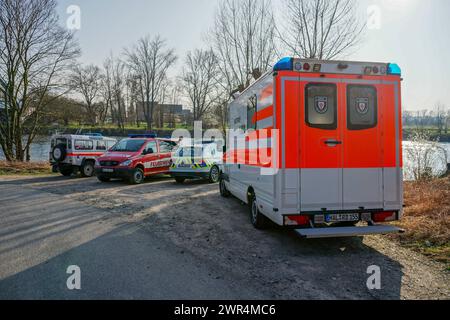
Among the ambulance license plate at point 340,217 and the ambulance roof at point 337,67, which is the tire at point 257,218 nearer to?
the ambulance license plate at point 340,217

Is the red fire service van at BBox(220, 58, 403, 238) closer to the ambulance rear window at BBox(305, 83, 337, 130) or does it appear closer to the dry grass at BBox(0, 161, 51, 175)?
the ambulance rear window at BBox(305, 83, 337, 130)

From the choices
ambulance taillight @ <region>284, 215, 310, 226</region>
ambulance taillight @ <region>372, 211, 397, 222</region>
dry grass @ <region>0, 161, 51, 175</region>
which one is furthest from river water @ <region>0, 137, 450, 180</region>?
dry grass @ <region>0, 161, 51, 175</region>

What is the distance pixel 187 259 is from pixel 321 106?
3.15 metres

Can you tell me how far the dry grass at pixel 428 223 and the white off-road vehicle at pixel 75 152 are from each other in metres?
13.8

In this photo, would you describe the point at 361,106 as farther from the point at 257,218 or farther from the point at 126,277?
the point at 126,277

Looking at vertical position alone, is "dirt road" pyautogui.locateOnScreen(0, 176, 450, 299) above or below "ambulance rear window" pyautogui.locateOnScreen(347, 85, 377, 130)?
below

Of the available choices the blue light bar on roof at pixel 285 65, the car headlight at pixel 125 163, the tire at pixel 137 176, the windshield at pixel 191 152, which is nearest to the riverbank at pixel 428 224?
the blue light bar on roof at pixel 285 65

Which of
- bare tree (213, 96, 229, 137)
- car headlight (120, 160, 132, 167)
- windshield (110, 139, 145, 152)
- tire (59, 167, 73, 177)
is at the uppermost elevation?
bare tree (213, 96, 229, 137)

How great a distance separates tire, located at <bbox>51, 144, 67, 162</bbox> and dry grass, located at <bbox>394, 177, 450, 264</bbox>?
14.1 metres

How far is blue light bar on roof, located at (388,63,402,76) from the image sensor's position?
5520 millimetres

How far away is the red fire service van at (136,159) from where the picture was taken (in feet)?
44.9

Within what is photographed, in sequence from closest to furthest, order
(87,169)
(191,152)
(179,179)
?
(191,152) → (179,179) → (87,169)

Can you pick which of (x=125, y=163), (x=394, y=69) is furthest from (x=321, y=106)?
(x=125, y=163)

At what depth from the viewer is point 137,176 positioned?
14.1 meters
